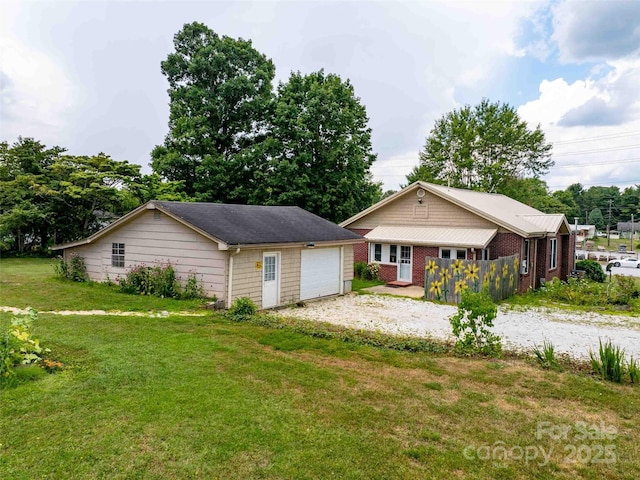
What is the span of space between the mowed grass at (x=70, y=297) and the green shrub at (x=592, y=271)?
22.9 m

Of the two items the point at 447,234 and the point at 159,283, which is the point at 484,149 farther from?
the point at 159,283

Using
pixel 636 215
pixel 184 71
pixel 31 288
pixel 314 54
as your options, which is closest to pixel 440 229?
pixel 314 54

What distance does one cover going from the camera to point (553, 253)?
23406mm

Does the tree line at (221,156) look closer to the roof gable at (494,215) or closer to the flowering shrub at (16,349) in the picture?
the roof gable at (494,215)

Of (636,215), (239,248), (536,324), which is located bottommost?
(536,324)

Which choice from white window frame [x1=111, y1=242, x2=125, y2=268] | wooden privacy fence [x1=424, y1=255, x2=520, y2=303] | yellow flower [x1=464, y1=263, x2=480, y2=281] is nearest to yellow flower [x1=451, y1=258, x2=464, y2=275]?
wooden privacy fence [x1=424, y1=255, x2=520, y2=303]

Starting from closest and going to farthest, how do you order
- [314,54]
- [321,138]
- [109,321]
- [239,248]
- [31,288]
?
[109,321] < [239,248] < [31,288] < [314,54] < [321,138]

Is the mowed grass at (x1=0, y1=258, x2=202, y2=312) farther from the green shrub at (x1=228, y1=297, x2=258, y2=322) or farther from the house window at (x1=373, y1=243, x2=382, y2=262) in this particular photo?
the house window at (x1=373, y1=243, x2=382, y2=262)

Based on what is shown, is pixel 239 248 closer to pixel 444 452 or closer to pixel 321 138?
pixel 444 452

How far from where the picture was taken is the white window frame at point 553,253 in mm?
22906

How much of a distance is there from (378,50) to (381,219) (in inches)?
329

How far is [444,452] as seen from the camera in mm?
4520

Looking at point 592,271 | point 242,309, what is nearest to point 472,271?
point 242,309

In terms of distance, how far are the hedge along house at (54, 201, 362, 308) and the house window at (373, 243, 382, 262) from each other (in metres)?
4.66
